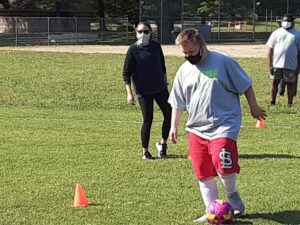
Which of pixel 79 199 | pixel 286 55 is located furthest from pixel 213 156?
pixel 286 55

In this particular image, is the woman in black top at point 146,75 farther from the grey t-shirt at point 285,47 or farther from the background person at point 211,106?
the grey t-shirt at point 285,47

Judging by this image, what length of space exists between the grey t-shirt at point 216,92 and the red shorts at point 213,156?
61mm

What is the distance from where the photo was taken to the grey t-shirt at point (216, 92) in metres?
5.49

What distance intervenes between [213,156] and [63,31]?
42.3m

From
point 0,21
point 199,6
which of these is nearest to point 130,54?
point 199,6

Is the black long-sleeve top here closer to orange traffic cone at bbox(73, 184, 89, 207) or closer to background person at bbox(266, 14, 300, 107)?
orange traffic cone at bbox(73, 184, 89, 207)

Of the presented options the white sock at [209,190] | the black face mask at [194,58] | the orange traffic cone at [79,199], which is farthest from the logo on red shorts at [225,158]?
the orange traffic cone at [79,199]

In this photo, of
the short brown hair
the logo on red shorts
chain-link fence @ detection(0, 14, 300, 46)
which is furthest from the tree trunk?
the logo on red shorts

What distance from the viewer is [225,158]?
5.41 m

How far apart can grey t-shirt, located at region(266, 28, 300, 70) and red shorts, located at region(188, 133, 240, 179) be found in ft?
27.4

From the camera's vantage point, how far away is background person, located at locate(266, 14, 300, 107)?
13570 millimetres

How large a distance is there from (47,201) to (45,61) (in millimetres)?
19222

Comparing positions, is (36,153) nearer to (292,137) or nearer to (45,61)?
(292,137)

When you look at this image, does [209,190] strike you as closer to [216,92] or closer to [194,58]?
[216,92]
